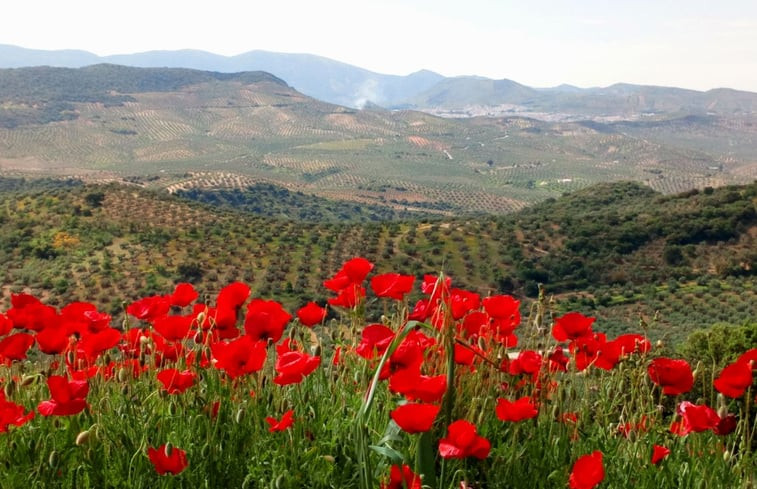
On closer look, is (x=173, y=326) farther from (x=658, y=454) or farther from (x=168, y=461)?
(x=658, y=454)

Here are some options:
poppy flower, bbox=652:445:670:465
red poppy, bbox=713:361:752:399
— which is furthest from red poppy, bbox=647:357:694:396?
poppy flower, bbox=652:445:670:465

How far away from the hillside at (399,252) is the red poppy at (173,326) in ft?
91.0

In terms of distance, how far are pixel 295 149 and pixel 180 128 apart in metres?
39.3

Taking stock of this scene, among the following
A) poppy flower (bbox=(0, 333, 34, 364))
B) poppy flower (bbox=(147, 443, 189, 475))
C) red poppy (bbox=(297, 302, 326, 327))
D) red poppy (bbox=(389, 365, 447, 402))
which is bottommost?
poppy flower (bbox=(147, 443, 189, 475))

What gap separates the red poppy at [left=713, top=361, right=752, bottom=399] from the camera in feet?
8.13

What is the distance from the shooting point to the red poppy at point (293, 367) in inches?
90.0

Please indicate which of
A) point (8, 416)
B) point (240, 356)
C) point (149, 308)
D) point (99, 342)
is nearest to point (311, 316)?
point (240, 356)

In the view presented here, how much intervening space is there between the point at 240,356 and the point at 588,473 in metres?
1.25

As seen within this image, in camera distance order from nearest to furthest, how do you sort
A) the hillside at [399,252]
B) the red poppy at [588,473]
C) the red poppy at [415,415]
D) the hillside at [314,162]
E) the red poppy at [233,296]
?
1. the red poppy at [415,415]
2. the red poppy at [588,473]
3. the red poppy at [233,296]
4. the hillside at [399,252]
5. the hillside at [314,162]

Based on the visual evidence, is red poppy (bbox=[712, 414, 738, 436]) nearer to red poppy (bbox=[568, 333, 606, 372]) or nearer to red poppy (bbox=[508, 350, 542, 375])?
red poppy (bbox=[568, 333, 606, 372])

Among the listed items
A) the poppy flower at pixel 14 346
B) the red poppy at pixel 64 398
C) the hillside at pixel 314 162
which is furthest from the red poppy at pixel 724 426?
the hillside at pixel 314 162

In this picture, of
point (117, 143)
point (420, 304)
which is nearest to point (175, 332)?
point (420, 304)

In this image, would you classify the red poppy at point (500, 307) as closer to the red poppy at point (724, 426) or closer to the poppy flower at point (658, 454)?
the poppy flower at point (658, 454)

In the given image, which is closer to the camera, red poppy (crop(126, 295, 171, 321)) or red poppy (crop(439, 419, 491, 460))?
red poppy (crop(439, 419, 491, 460))
